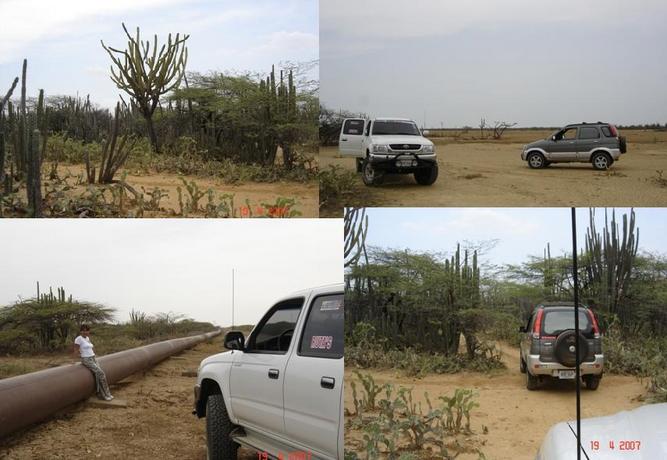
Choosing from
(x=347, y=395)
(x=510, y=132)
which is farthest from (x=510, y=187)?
(x=347, y=395)

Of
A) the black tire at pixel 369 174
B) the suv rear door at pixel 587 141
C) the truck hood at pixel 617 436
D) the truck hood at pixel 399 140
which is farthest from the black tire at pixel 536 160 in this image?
the truck hood at pixel 617 436

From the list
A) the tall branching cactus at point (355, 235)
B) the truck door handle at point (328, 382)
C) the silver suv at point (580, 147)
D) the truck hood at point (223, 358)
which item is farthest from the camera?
the silver suv at point (580, 147)

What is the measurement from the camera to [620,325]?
21.4 feet

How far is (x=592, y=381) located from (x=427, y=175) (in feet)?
11.1

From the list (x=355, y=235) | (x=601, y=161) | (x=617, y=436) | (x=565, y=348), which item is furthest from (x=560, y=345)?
(x=617, y=436)

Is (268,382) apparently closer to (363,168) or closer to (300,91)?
(363,168)

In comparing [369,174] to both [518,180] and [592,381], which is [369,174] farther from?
[592,381]

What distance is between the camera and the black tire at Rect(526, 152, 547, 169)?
30.3ft

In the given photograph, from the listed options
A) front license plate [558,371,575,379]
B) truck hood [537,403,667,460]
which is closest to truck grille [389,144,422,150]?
front license plate [558,371,575,379]

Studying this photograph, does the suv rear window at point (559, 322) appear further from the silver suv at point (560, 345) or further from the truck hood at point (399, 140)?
the truck hood at point (399, 140)

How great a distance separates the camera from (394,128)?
8.68 metres

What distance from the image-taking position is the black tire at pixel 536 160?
9.25m

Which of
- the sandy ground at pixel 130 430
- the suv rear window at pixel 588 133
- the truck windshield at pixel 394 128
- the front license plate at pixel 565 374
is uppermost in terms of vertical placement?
the truck windshield at pixel 394 128

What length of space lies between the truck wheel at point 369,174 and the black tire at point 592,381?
3.39 meters
